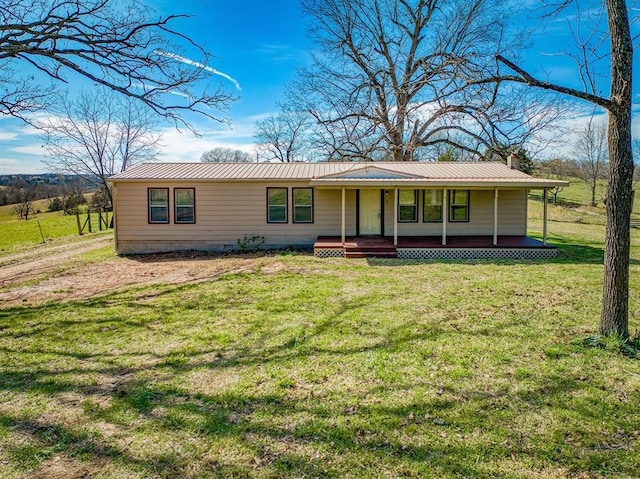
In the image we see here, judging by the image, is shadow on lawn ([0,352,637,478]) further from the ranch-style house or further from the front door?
the front door

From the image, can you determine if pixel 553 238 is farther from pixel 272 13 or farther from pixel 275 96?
pixel 275 96

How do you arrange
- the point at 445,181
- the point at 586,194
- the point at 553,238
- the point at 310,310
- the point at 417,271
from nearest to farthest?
the point at 310,310, the point at 417,271, the point at 445,181, the point at 553,238, the point at 586,194

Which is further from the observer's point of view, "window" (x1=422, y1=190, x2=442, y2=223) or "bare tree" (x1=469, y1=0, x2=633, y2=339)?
"window" (x1=422, y1=190, x2=442, y2=223)

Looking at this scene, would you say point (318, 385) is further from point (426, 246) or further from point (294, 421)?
point (426, 246)

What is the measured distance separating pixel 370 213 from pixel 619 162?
9.75m

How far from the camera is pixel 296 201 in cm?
1377

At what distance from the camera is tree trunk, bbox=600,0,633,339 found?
4477mm

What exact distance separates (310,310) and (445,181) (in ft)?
24.0

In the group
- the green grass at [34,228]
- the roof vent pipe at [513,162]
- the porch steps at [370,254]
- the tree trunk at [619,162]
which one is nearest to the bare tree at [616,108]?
the tree trunk at [619,162]

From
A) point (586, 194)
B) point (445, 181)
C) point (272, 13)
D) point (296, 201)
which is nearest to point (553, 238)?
point (445, 181)

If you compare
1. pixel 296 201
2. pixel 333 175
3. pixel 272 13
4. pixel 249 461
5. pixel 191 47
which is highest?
pixel 272 13

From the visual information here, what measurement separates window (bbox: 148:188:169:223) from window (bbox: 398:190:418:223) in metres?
8.33

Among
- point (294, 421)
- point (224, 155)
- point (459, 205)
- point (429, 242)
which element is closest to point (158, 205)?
point (429, 242)

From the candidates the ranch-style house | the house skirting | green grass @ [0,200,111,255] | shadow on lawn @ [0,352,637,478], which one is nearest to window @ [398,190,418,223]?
the ranch-style house
